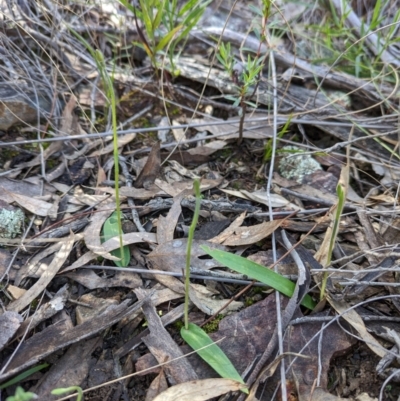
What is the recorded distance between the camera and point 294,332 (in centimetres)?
115

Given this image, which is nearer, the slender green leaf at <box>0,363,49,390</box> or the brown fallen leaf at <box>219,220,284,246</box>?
the slender green leaf at <box>0,363,49,390</box>

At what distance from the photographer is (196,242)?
53.6 inches

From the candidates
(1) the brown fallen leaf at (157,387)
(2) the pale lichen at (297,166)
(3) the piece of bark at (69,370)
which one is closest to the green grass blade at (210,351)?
(1) the brown fallen leaf at (157,387)

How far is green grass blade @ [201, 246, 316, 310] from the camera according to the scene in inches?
46.9

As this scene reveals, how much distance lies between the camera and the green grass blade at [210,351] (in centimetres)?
105

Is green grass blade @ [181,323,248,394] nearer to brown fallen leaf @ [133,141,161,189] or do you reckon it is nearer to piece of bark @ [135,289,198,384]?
piece of bark @ [135,289,198,384]

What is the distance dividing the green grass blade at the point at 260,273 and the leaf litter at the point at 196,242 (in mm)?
28

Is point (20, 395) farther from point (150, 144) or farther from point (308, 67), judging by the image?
point (308, 67)

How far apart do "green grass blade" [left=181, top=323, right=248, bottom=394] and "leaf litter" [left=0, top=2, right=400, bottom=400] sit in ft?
0.08

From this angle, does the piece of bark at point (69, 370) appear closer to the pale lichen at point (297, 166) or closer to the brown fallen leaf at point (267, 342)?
the brown fallen leaf at point (267, 342)

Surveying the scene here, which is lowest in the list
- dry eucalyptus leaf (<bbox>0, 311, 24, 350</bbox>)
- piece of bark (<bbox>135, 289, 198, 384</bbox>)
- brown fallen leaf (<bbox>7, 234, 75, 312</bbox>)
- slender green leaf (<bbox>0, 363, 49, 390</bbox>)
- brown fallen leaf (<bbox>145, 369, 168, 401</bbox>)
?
brown fallen leaf (<bbox>145, 369, 168, 401</bbox>)

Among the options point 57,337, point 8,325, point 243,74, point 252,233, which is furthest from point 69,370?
point 243,74

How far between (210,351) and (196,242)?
1.19ft

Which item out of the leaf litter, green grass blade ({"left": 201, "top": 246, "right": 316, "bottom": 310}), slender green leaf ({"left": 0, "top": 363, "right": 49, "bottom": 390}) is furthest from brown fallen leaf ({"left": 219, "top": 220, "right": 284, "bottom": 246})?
slender green leaf ({"left": 0, "top": 363, "right": 49, "bottom": 390})
